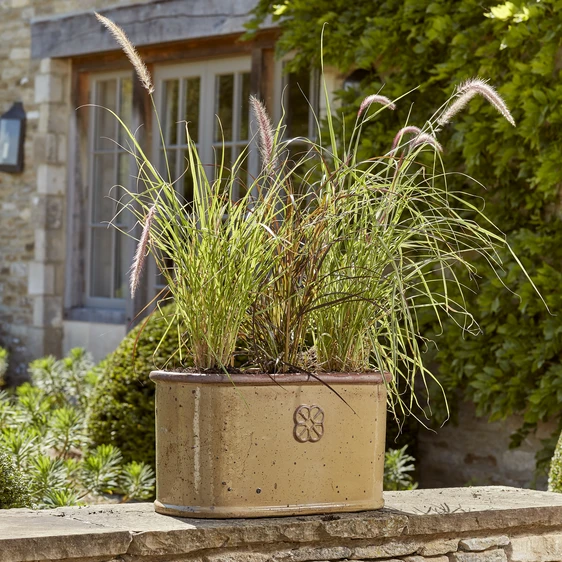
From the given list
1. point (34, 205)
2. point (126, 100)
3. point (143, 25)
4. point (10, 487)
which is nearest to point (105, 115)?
point (126, 100)

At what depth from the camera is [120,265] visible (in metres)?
8.30

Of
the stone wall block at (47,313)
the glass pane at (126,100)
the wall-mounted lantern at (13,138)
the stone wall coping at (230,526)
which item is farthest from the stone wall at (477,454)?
the wall-mounted lantern at (13,138)

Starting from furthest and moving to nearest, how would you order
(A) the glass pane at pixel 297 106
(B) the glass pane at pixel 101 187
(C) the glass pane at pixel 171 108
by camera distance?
1. (B) the glass pane at pixel 101 187
2. (C) the glass pane at pixel 171 108
3. (A) the glass pane at pixel 297 106

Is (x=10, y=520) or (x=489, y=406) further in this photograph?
(x=489, y=406)

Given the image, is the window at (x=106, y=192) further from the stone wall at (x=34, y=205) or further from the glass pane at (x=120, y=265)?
the stone wall at (x=34, y=205)

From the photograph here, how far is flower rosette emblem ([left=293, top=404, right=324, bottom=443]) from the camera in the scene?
2.54 m

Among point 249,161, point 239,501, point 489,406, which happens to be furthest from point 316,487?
point 249,161

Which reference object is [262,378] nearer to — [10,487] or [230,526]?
[230,526]

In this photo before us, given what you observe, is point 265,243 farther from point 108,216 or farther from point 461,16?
point 108,216

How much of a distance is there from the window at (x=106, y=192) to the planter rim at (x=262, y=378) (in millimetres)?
5701

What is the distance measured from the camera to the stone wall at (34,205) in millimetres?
8406

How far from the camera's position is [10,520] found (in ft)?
8.16

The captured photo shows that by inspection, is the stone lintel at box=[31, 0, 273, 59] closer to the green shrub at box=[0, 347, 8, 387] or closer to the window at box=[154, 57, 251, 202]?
the window at box=[154, 57, 251, 202]

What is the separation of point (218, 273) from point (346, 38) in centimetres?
381
